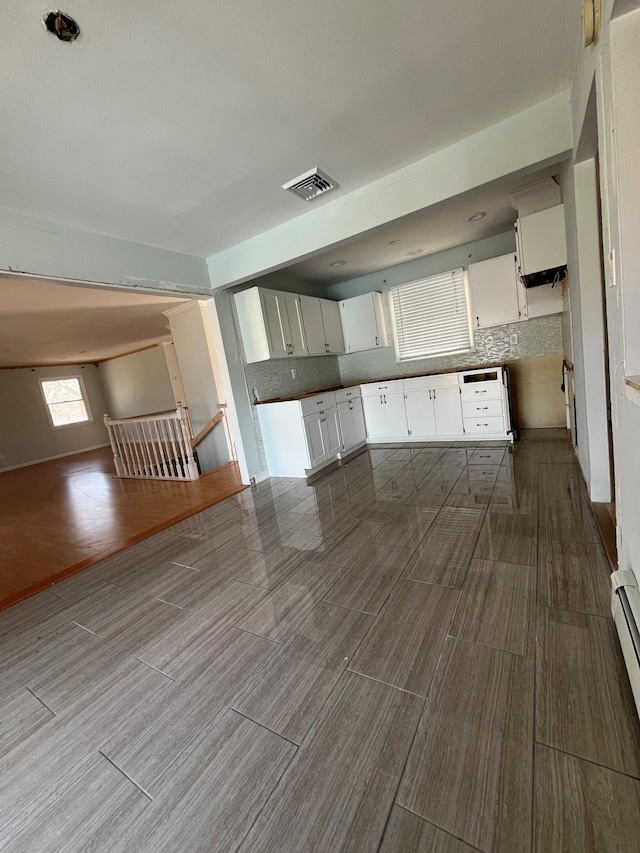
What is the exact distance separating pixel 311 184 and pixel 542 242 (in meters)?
1.98

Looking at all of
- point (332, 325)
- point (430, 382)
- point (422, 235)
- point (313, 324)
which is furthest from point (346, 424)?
point (422, 235)

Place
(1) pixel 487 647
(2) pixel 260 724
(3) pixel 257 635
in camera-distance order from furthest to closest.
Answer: (3) pixel 257 635
(1) pixel 487 647
(2) pixel 260 724

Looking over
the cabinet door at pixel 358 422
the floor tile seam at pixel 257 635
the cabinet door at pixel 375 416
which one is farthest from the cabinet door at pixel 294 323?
the floor tile seam at pixel 257 635

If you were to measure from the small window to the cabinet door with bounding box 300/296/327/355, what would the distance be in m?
8.34

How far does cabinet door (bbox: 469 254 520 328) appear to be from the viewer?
4180mm

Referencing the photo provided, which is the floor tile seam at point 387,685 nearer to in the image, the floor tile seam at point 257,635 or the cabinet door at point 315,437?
the floor tile seam at point 257,635

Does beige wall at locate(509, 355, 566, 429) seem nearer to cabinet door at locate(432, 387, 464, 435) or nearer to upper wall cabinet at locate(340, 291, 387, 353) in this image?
cabinet door at locate(432, 387, 464, 435)

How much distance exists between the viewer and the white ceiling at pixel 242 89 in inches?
54.2

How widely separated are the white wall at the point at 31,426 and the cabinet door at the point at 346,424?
8592 mm

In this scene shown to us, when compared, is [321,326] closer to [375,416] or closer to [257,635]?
[375,416]

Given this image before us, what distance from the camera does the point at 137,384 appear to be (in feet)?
32.0

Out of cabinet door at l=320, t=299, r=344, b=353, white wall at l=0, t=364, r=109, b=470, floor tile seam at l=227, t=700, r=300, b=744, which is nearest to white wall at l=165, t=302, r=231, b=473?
cabinet door at l=320, t=299, r=344, b=353

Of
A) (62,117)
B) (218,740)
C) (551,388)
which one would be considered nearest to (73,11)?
(62,117)

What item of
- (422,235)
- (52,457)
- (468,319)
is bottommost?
(52,457)
